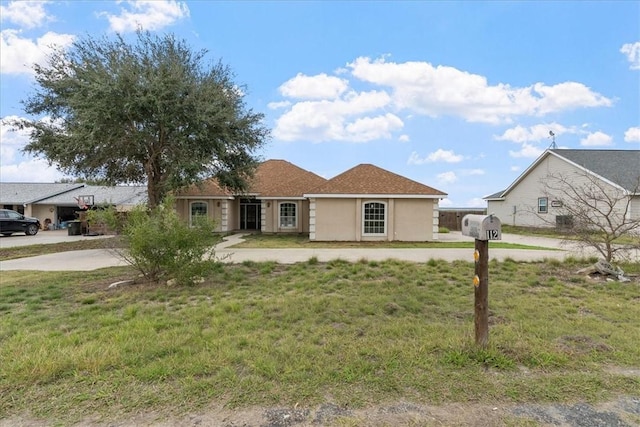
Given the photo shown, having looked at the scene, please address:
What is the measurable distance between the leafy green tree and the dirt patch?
40.6 ft

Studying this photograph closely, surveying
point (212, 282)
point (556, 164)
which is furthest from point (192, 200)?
point (556, 164)

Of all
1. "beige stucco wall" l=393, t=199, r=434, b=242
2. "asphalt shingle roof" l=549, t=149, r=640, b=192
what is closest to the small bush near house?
"beige stucco wall" l=393, t=199, r=434, b=242

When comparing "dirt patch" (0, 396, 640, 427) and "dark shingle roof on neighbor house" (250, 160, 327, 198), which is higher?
"dark shingle roof on neighbor house" (250, 160, 327, 198)

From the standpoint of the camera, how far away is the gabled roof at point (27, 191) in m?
29.4

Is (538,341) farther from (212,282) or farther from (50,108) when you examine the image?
(50,108)

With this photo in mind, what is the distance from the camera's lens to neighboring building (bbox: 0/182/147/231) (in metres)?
29.1

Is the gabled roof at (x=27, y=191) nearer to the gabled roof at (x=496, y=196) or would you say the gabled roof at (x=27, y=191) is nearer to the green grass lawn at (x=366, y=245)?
the green grass lawn at (x=366, y=245)

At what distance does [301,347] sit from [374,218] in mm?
14280

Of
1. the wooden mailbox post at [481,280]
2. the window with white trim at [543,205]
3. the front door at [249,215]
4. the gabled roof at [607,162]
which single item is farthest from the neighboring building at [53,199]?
the gabled roof at [607,162]

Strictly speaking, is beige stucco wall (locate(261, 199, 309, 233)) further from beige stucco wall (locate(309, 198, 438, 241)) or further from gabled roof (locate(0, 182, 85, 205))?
gabled roof (locate(0, 182, 85, 205))

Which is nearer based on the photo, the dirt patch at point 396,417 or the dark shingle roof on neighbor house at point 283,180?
the dirt patch at point 396,417

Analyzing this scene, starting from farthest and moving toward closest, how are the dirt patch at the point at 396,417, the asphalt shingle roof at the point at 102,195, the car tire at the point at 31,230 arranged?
1. the asphalt shingle roof at the point at 102,195
2. the car tire at the point at 31,230
3. the dirt patch at the point at 396,417

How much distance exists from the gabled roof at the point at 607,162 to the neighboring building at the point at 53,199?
2923 centimetres

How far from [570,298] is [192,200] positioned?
784 inches
